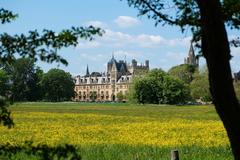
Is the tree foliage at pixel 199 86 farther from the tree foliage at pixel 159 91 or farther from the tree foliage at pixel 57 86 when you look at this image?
the tree foliage at pixel 57 86

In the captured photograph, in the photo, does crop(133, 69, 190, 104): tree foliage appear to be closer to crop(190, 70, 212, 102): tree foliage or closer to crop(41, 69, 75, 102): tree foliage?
crop(190, 70, 212, 102): tree foliage

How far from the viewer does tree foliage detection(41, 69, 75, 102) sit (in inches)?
6689

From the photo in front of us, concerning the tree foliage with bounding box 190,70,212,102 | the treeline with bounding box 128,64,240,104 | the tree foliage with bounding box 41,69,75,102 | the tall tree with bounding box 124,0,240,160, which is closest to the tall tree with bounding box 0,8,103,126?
the tall tree with bounding box 124,0,240,160

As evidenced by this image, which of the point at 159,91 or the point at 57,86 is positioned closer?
the point at 159,91

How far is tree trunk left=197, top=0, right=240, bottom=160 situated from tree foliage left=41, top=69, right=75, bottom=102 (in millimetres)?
163506

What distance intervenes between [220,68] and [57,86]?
6834 inches

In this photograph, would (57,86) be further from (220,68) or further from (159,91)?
(220,68)

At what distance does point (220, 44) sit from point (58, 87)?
174 metres

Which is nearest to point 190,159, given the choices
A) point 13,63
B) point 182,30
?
point 182,30

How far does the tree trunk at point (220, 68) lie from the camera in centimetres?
441

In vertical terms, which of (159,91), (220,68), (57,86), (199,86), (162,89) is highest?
(57,86)

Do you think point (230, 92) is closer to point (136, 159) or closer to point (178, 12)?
point (178, 12)

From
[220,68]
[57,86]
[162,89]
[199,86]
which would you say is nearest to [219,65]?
[220,68]

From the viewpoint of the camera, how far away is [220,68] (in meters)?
4.46
